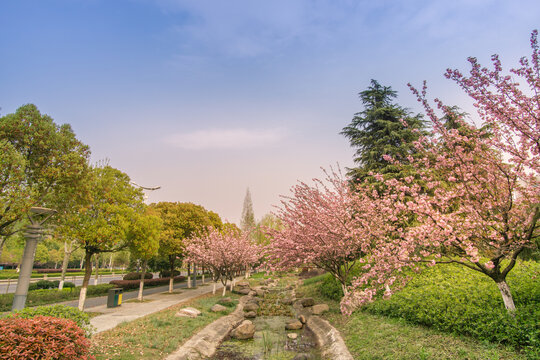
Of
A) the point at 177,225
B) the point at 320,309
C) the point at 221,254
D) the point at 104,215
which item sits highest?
the point at 177,225

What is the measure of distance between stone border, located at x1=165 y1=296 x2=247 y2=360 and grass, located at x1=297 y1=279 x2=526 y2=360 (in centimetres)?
546

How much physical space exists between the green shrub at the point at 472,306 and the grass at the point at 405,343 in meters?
0.32

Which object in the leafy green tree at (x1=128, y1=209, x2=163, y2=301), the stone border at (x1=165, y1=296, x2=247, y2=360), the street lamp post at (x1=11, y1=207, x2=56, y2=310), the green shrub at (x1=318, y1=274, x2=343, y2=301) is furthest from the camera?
the green shrub at (x1=318, y1=274, x2=343, y2=301)

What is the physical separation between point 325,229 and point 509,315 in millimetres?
7255

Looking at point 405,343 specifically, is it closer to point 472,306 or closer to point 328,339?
A: point 472,306

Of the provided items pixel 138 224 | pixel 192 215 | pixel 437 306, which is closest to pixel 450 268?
pixel 437 306

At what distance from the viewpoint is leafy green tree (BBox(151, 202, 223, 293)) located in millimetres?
24281

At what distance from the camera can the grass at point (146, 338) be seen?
27.7ft

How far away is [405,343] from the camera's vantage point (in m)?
7.81

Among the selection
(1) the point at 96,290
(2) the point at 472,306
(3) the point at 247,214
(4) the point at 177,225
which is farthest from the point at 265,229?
(3) the point at 247,214

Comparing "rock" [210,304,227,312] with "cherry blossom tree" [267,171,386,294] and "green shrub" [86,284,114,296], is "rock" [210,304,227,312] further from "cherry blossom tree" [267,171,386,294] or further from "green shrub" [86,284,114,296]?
"green shrub" [86,284,114,296]

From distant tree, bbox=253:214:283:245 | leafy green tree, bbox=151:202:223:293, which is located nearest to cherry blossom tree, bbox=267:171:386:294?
distant tree, bbox=253:214:283:245

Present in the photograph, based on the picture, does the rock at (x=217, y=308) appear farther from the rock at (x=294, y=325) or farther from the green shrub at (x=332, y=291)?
the green shrub at (x=332, y=291)

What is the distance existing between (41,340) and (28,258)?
720cm
